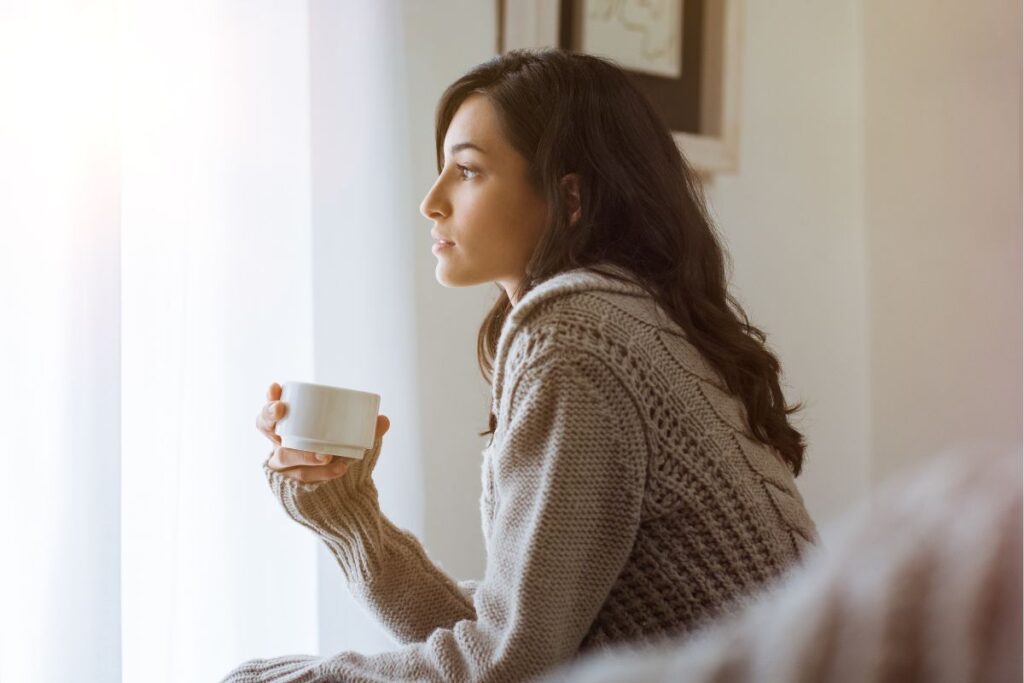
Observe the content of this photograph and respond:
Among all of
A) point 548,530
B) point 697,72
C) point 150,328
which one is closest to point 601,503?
point 548,530

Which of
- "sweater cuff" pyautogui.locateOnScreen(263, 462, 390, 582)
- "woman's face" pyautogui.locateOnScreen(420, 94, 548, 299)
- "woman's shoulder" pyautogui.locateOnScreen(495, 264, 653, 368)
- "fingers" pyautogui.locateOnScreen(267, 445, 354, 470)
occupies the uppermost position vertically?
"woman's face" pyautogui.locateOnScreen(420, 94, 548, 299)

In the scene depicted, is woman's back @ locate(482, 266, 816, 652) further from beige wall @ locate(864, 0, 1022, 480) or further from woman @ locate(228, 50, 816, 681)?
beige wall @ locate(864, 0, 1022, 480)

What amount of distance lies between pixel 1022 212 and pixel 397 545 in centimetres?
133

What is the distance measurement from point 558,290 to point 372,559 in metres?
0.35

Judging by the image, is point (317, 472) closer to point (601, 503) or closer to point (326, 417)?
point (326, 417)

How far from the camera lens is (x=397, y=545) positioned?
3.42 ft

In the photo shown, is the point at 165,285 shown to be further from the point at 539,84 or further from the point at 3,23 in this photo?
the point at 539,84

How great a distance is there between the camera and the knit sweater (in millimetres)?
762

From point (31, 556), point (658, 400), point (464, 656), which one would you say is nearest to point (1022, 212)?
point (658, 400)

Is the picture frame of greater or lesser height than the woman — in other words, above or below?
above

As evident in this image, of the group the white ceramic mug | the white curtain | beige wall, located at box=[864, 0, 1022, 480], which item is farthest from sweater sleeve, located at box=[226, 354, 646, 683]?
beige wall, located at box=[864, 0, 1022, 480]

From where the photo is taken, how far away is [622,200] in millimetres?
1003

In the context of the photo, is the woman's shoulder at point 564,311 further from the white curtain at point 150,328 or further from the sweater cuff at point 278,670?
the white curtain at point 150,328

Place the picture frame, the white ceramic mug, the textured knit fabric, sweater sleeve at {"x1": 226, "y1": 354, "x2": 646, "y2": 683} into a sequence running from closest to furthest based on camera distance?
the textured knit fabric < sweater sleeve at {"x1": 226, "y1": 354, "x2": 646, "y2": 683} < the white ceramic mug < the picture frame
